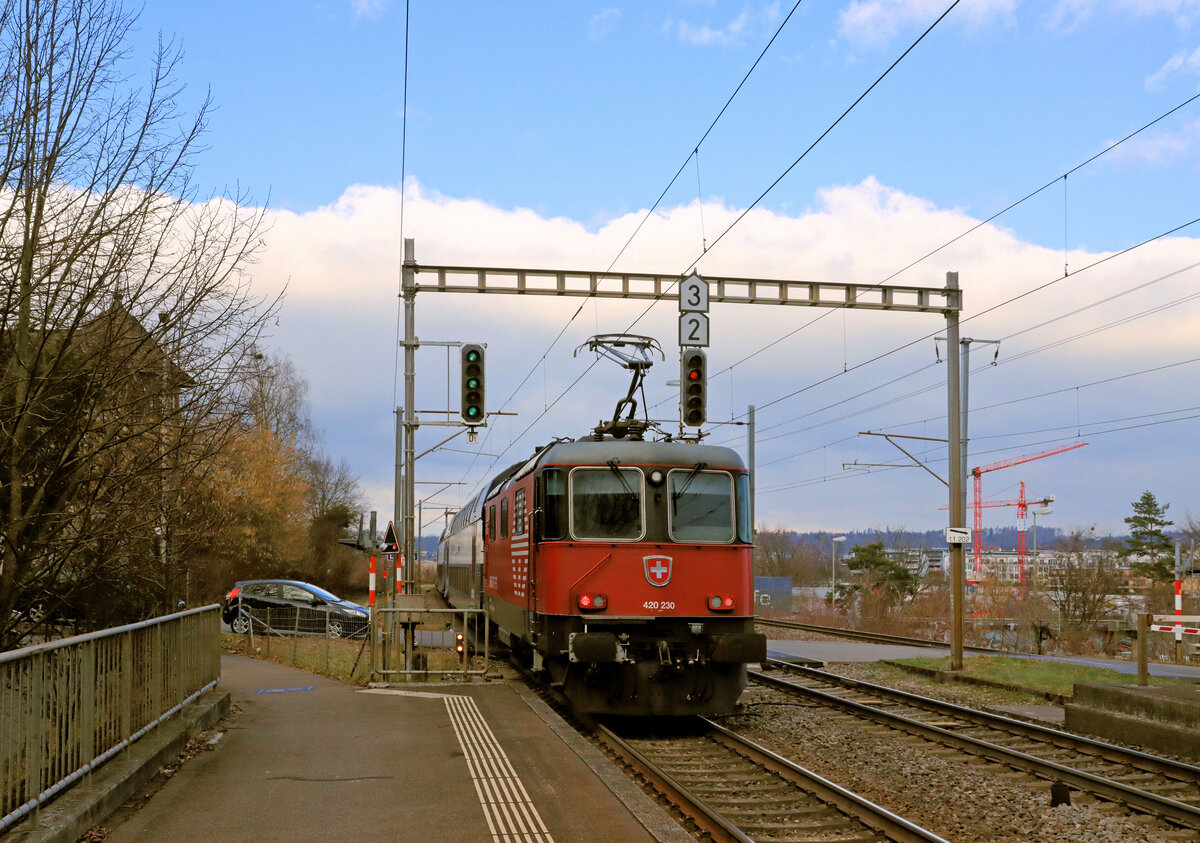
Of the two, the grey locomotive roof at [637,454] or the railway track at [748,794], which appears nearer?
the railway track at [748,794]

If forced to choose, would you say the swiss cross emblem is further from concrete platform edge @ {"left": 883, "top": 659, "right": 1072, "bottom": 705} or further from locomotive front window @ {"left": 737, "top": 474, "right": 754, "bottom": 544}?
concrete platform edge @ {"left": 883, "top": 659, "right": 1072, "bottom": 705}

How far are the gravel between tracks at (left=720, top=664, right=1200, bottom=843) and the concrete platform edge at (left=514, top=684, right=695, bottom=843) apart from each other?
1922 millimetres

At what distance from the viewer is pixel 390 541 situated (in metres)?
18.0

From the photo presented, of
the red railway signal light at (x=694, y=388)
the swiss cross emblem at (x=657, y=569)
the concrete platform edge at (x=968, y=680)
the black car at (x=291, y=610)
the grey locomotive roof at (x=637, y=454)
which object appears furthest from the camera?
the black car at (x=291, y=610)

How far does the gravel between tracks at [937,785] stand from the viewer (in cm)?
776

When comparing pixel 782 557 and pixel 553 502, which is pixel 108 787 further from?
pixel 782 557

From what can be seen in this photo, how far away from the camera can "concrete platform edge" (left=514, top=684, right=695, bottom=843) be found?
22.7ft

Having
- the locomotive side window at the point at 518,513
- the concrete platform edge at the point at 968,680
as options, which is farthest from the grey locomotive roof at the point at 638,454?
the concrete platform edge at the point at 968,680

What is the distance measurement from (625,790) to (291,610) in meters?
20.4

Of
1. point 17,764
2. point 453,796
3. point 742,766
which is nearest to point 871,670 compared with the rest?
point 742,766

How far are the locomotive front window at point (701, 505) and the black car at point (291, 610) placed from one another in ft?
52.4

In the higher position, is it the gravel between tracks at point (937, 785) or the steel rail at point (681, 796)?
the steel rail at point (681, 796)

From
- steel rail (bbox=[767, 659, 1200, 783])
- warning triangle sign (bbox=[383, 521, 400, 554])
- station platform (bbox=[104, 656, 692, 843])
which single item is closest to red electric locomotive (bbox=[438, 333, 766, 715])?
station platform (bbox=[104, 656, 692, 843])

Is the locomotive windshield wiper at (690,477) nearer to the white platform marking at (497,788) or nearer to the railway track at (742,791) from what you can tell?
the railway track at (742,791)
